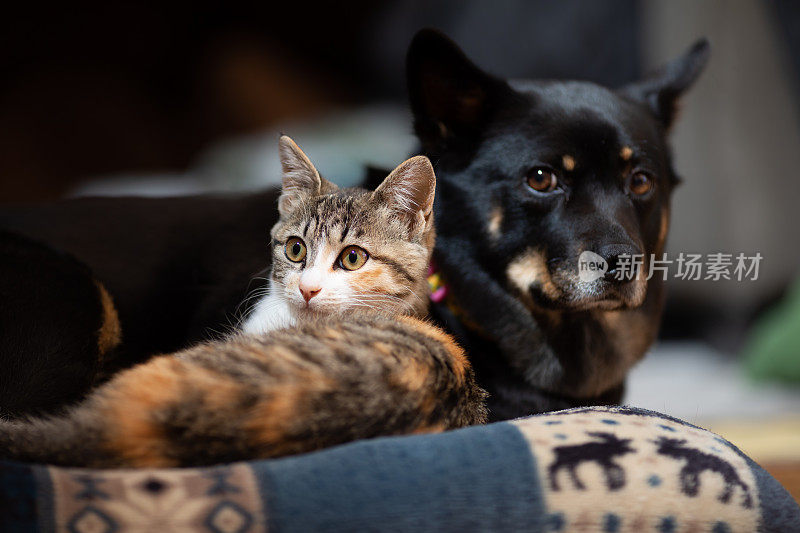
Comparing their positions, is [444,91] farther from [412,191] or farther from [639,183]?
[639,183]

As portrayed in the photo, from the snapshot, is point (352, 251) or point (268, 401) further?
point (352, 251)

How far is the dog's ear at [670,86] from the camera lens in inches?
54.4

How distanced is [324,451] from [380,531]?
3.7 inches

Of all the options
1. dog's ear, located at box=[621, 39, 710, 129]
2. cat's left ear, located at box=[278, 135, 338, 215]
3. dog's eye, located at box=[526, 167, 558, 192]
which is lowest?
cat's left ear, located at box=[278, 135, 338, 215]

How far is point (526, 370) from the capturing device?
4.12ft

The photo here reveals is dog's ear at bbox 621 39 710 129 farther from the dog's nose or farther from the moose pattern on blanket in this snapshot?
the moose pattern on blanket

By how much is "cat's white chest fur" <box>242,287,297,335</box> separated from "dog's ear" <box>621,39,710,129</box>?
2.83 feet

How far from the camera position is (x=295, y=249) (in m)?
1.10

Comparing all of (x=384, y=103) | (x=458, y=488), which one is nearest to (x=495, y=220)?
(x=458, y=488)

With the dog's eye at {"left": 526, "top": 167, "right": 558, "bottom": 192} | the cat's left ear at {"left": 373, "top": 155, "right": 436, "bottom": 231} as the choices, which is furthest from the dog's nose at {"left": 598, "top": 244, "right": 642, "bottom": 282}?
the cat's left ear at {"left": 373, "top": 155, "right": 436, "bottom": 231}

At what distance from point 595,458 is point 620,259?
1.42ft

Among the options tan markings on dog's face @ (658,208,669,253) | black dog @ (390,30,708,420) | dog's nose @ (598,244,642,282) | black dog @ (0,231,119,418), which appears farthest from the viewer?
tan markings on dog's face @ (658,208,669,253)

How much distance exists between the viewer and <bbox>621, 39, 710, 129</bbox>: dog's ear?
54.4 inches

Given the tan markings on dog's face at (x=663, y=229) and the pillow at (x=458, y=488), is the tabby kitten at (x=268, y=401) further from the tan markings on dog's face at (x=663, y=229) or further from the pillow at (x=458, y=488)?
the tan markings on dog's face at (x=663, y=229)
